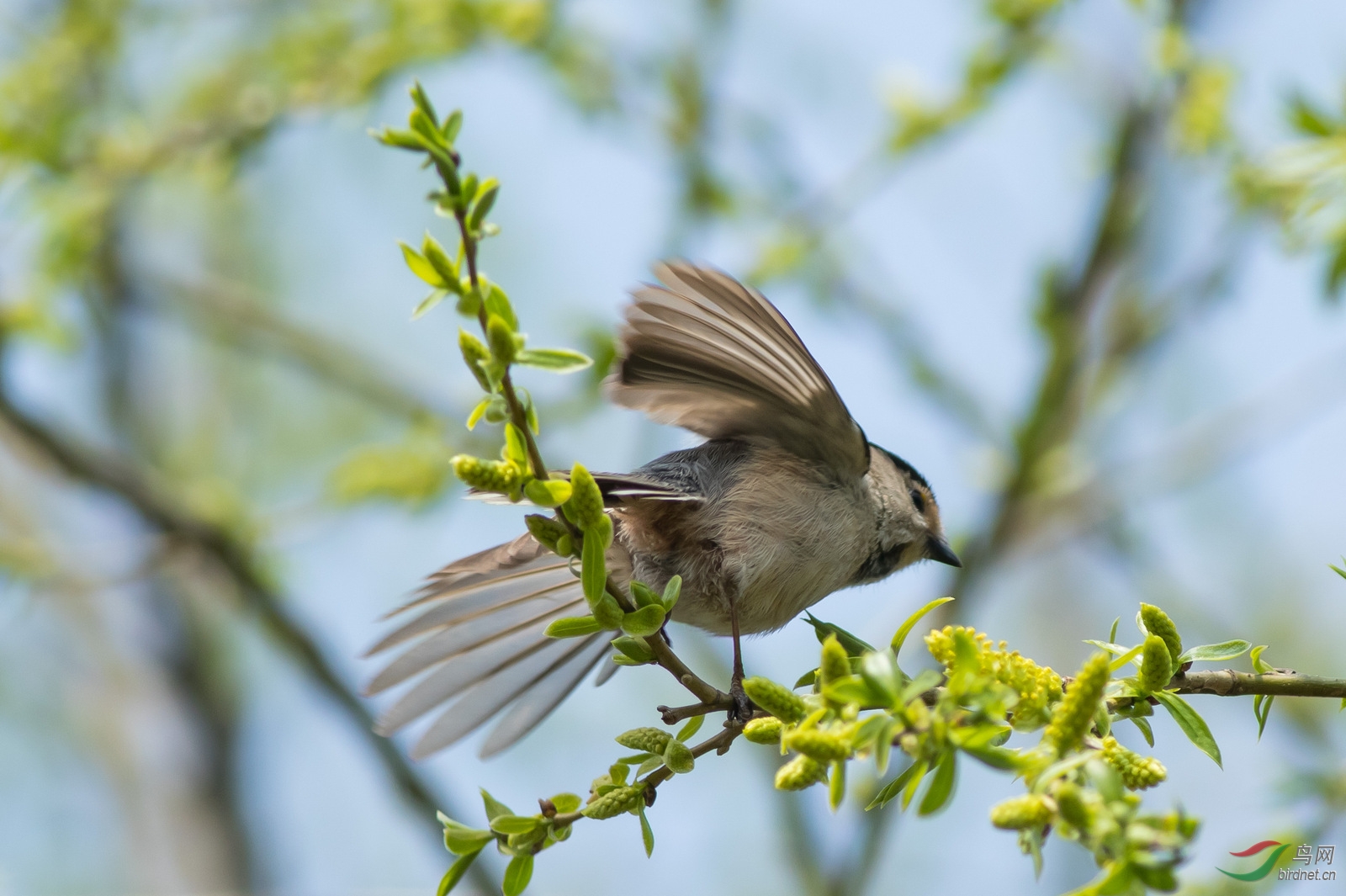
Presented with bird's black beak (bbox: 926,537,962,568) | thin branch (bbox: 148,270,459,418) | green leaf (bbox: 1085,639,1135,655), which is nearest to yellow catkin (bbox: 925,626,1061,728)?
green leaf (bbox: 1085,639,1135,655)

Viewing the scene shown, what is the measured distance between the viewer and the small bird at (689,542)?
269 cm

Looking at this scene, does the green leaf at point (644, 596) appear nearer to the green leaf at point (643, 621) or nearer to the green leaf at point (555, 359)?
the green leaf at point (643, 621)

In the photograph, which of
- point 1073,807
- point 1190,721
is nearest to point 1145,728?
point 1190,721

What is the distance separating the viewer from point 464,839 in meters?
1.71

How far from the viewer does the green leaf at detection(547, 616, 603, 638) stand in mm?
1686

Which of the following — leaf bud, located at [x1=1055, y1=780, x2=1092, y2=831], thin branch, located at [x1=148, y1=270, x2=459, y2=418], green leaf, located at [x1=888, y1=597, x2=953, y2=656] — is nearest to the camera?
leaf bud, located at [x1=1055, y1=780, x2=1092, y2=831]

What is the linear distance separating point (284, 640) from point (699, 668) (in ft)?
6.99

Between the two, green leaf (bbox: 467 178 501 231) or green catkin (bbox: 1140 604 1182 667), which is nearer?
green leaf (bbox: 467 178 501 231)

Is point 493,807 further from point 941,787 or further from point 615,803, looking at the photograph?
point 941,787

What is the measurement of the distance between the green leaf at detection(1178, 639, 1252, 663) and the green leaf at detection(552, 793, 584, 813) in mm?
985

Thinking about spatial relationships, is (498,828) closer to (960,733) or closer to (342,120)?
(960,733)

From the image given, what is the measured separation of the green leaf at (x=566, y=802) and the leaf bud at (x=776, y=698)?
40cm

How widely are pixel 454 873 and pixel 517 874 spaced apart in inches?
4.0

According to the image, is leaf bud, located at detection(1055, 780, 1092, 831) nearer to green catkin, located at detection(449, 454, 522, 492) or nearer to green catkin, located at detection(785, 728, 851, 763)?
green catkin, located at detection(785, 728, 851, 763)
